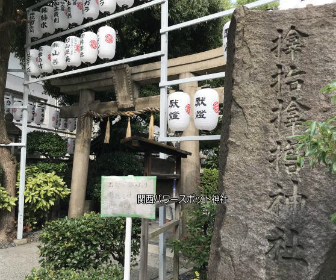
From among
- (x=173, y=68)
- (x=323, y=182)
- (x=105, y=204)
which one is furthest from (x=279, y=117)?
(x=173, y=68)

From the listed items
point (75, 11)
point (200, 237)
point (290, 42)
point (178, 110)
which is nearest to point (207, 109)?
point (178, 110)

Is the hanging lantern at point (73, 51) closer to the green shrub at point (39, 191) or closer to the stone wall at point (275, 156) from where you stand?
the green shrub at point (39, 191)

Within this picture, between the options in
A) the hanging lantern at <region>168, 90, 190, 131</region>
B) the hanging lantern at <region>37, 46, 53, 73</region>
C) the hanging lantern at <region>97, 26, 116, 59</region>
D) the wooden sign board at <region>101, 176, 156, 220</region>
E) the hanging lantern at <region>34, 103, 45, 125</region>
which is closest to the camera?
the wooden sign board at <region>101, 176, 156, 220</region>

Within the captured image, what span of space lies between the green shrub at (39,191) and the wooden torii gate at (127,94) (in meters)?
0.44

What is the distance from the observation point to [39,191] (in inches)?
315

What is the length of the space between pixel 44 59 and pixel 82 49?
1.44m

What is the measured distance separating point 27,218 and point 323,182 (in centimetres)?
789

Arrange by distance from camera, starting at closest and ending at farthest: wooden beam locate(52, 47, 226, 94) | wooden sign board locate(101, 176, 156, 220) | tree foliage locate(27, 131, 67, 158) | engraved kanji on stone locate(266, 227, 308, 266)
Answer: engraved kanji on stone locate(266, 227, 308, 266), wooden sign board locate(101, 176, 156, 220), wooden beam locate(52, 47, 226, 94), tree foliage locate(27, 131, 67, 158)

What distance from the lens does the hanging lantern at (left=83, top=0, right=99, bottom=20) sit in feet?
22.4

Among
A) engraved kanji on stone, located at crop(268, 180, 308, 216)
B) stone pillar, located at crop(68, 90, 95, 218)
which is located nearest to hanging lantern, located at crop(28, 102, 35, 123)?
stone pillar, located at crop(68, 90, 95, 218)

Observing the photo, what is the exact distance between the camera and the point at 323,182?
8.95ft

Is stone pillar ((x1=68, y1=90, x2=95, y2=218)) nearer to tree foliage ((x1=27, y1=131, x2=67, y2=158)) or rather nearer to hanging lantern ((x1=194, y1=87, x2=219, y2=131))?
tree foliage ((x1=27, y1=131, x2=67, y2=158))

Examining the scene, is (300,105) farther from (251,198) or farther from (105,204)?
(105,204)

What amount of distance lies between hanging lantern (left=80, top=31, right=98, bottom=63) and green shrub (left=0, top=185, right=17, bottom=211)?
3590 millimetres
